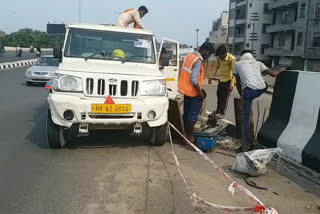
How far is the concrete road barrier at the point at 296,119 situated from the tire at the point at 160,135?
1771 millimetres

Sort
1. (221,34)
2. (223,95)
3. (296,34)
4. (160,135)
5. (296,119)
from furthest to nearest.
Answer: (221,34) < (296,34) < (223,95) < (160,135) < (296,119)

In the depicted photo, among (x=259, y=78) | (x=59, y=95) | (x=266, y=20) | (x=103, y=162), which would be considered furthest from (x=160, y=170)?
(x=266, y=20)

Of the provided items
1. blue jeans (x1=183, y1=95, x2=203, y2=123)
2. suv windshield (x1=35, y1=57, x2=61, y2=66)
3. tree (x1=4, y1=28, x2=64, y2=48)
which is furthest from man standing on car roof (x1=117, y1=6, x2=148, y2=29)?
tree (x1=4, y1=28, x2=64, y2=48)

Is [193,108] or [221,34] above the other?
[221,34]

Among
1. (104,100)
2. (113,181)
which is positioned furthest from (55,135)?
(113,181)

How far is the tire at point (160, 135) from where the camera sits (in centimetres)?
608

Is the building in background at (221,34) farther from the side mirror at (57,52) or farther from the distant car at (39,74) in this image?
the side mirror at (57,52)

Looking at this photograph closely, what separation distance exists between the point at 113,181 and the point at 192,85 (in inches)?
99.2

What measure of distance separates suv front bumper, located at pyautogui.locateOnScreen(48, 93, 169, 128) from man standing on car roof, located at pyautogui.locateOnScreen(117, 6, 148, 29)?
3227mm

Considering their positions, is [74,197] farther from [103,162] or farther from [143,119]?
[143,119]

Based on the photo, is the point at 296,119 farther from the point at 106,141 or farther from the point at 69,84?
the point at 69,84

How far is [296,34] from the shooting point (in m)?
50.8

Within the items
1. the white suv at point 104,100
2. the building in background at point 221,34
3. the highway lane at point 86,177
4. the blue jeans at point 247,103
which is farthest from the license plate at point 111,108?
the building in background at point 221,34

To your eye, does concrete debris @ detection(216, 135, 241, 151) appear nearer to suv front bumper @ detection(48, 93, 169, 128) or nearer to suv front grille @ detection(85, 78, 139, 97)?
suv front bumper @ detection(48, 93, 169, 128)
